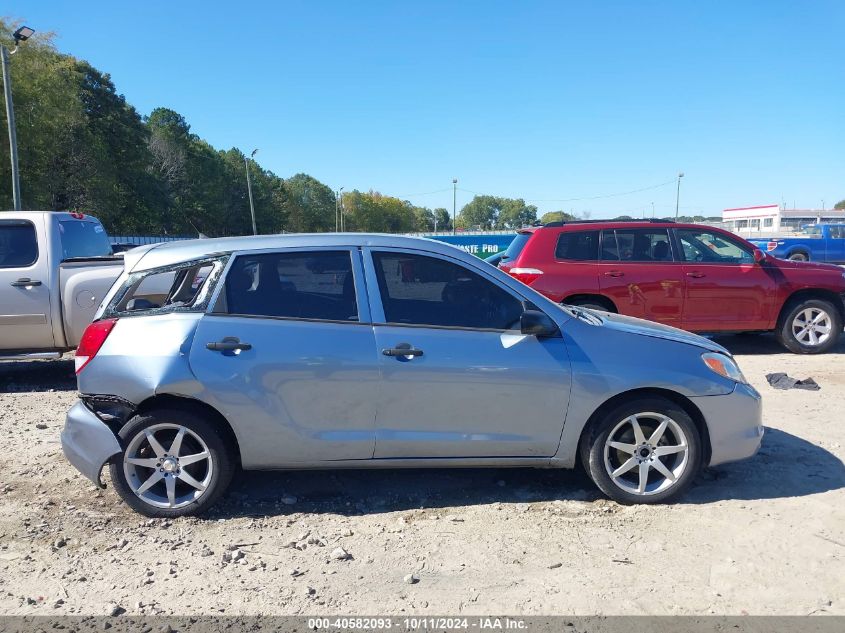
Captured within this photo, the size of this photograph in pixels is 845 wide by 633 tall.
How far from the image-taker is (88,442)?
3768 mm

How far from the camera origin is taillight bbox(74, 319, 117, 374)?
3.81 meters

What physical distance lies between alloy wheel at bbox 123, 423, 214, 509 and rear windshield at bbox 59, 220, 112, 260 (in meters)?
4.37

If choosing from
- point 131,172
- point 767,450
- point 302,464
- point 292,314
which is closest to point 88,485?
point 302,464

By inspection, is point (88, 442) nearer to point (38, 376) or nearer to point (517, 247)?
point (38, 376)

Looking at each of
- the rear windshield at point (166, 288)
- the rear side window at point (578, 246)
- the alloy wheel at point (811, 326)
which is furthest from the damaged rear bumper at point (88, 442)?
the alloy wheel at point (811, 326)

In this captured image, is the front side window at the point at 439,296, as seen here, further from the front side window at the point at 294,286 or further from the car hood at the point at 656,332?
the car hood at the point at 656,332

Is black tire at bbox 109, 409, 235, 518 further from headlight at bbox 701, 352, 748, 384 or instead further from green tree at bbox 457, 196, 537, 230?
green tree at bbox 457, 196, 537, 230

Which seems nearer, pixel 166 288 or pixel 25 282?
pixel 166 288

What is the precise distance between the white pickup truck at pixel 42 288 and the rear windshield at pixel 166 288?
314 cm

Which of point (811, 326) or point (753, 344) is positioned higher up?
point (811, 326)

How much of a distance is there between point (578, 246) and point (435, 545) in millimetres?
5699

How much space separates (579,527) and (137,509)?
2.70m

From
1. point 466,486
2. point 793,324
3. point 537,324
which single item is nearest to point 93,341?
point 466,486

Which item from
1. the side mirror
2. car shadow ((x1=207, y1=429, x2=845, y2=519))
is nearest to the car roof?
the side mirror
